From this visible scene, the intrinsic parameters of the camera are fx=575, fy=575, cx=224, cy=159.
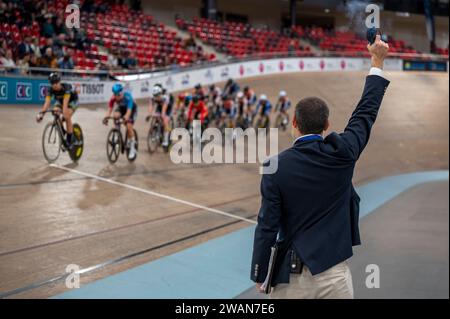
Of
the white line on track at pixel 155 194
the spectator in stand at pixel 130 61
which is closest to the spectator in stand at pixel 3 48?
the white line on track at pixel 155 194

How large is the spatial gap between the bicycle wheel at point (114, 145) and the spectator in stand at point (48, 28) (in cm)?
251

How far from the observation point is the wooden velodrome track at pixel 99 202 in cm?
339

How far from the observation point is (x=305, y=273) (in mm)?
1997

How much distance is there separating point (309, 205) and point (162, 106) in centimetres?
A: 790

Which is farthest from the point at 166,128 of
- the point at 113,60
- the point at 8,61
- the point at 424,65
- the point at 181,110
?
the point at 424,65

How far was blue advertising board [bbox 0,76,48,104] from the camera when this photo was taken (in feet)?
11.9

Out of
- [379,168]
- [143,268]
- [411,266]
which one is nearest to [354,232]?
[143,268]

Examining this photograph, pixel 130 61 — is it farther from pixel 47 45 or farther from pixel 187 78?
pixel 47 45

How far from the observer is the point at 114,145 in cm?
834

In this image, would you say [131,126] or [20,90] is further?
[131,126]

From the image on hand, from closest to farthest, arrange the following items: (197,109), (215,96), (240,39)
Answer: (197,109), (215,96), (240,39)

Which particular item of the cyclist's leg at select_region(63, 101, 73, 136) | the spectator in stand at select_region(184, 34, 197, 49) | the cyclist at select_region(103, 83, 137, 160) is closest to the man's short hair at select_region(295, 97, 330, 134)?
the cyclist's leg at select_region(63, 101, 73, 136)

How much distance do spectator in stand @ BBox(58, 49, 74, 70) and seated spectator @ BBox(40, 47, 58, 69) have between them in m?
0.17

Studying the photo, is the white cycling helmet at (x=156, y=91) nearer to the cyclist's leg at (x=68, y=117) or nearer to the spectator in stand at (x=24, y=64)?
the cyclist's leg at (x=68, y=117)
